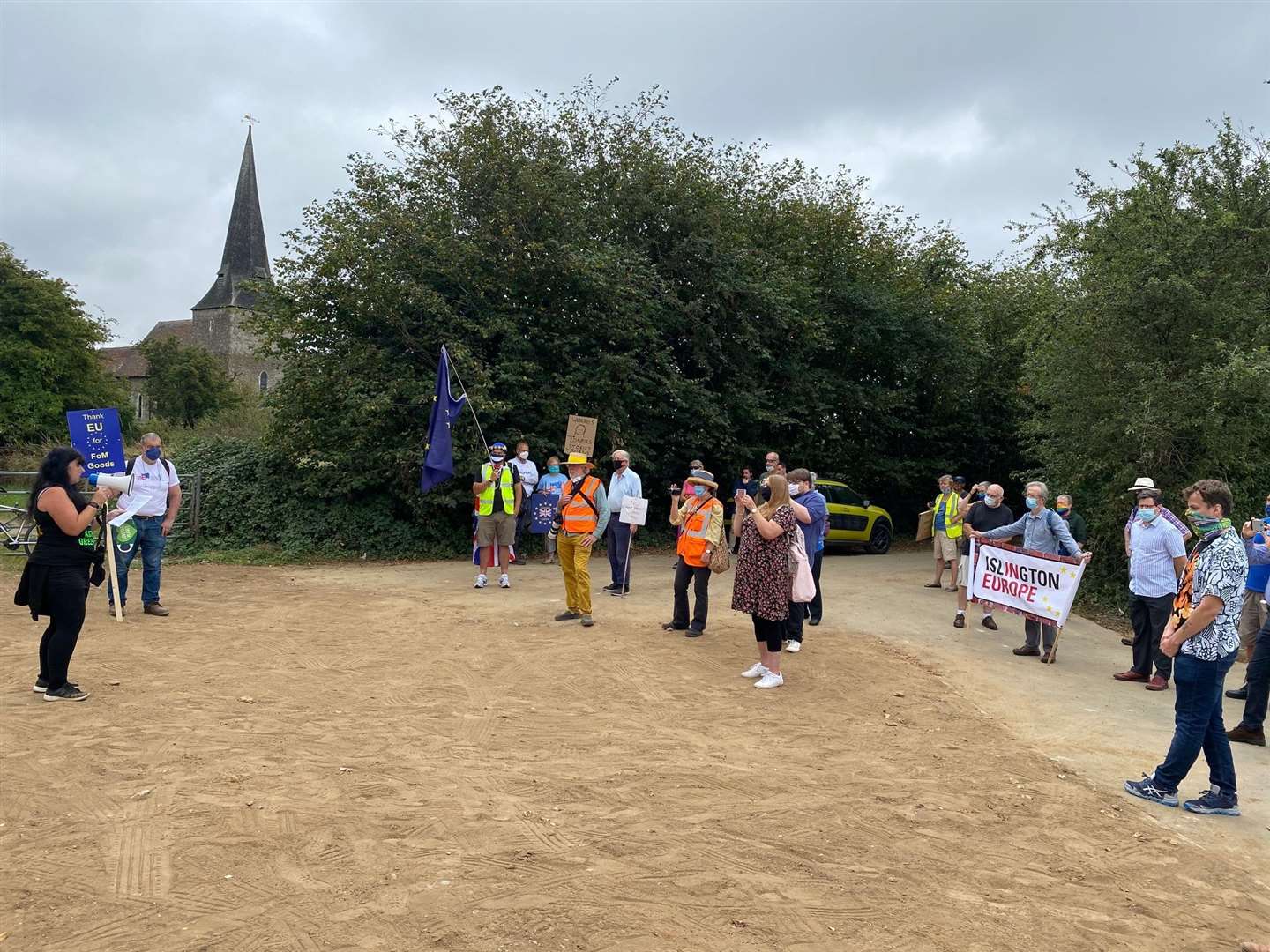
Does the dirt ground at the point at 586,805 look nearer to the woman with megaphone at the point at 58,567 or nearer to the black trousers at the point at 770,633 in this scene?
the woman with megaphone at the point at 58,567

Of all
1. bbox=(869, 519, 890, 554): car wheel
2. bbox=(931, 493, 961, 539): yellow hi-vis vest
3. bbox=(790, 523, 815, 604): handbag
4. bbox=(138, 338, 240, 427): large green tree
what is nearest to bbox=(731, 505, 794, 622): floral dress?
bbox=(790, 523, 815, 604): handbag

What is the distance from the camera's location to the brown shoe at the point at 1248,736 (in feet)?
22.0

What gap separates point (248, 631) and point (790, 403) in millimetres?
14133

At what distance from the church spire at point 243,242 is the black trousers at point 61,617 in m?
66.0

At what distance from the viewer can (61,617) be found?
21.0 feet

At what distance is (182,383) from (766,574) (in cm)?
4430

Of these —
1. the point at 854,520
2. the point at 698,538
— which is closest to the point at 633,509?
the point at 698,538

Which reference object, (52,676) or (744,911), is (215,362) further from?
(744,911)

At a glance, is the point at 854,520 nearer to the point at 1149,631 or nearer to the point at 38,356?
the point at 1149,631

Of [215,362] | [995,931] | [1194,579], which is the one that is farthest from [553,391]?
[215,362]

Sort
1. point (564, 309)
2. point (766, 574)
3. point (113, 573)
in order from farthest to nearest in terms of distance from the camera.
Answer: point (564, 309) < point (113, 573) < point (766, 574)

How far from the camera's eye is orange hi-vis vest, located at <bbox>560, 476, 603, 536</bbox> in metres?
9.70

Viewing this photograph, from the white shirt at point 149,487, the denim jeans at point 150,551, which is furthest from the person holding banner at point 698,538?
the denim jeans at point 150,551

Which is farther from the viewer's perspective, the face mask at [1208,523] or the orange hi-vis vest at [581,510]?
the orange hi-vis vest at [581,510]
